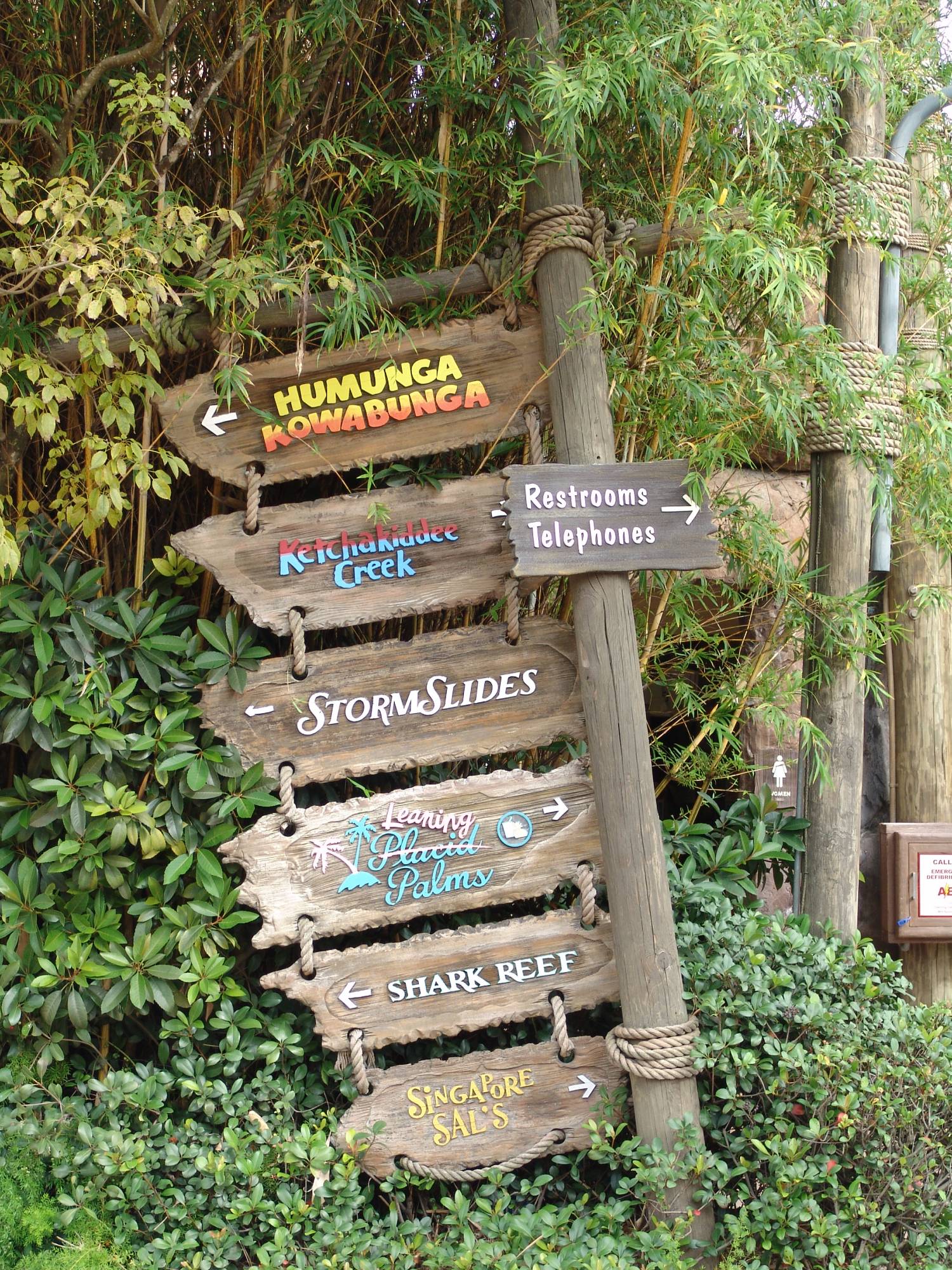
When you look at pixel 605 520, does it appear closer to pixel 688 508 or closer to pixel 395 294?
pixel 688 508

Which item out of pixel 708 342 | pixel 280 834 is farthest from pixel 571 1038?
pixel 708 342

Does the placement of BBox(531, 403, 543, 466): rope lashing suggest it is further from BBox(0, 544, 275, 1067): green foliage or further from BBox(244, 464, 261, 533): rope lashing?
BBox(0, 544, 275, 1067): green foliage

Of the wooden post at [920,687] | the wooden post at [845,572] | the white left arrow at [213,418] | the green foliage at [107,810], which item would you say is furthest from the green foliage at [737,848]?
the white left arrow at [213,418]

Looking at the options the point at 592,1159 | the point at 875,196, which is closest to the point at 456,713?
the point at 592,1159

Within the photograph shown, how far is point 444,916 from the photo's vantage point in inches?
130

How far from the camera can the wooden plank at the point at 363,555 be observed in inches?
121

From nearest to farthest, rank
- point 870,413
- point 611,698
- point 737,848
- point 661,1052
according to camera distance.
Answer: point 661,1052, point 611,698, point 870,413, point 737,848

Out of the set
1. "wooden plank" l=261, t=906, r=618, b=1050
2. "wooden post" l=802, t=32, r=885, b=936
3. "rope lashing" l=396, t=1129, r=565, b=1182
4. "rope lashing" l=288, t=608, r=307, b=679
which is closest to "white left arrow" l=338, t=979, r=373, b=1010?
"wooden plank" l=261, t=906, r=618, b=1050

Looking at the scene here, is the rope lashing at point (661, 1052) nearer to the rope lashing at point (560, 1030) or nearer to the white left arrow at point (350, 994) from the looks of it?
the rope lashing at point (560, 1030)

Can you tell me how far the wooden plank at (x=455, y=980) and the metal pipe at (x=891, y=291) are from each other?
5.36 feet

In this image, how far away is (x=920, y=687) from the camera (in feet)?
12.9

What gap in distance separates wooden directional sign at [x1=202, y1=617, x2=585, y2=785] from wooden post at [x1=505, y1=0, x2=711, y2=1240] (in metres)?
0.15

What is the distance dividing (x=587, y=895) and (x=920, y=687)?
1.73 m

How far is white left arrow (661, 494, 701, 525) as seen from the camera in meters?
3.01
